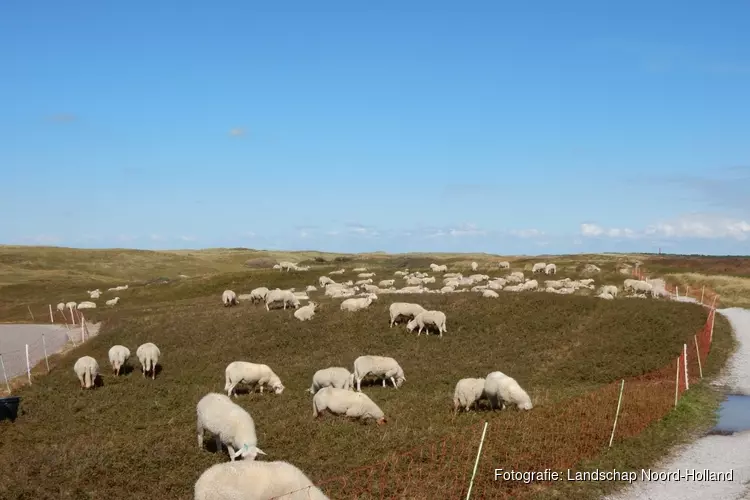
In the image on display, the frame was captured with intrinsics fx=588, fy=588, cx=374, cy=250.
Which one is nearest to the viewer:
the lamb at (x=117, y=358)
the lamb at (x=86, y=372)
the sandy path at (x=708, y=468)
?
the sandy path at (x=708, y=468)

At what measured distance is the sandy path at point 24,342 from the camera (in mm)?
34719

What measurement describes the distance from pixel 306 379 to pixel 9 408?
36.8 ft

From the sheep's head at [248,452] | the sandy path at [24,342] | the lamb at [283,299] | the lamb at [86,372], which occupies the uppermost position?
the lamb at [283,299]

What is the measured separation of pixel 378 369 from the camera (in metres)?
24.3

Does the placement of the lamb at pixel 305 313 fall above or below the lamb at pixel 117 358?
above

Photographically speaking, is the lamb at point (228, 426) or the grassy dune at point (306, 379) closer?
the grassy dune at point (306, 379)

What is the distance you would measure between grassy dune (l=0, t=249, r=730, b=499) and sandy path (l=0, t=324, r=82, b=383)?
283cm

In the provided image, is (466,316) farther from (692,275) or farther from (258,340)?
(692,275)

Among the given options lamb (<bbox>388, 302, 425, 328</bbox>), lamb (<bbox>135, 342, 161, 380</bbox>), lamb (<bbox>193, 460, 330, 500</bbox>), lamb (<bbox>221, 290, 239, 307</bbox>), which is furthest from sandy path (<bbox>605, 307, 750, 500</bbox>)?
lamb (<bbox>221, 290, 239, 307</bbox>)

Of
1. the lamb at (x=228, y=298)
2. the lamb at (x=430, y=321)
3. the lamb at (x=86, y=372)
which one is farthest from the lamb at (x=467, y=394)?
the lamb at (x=228, y=298)

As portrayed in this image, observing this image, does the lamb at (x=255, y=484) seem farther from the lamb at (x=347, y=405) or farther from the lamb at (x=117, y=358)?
the lamb at (x=117, y=358)

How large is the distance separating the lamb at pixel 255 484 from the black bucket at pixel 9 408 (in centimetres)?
1360

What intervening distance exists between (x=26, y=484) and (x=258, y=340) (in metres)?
21.3

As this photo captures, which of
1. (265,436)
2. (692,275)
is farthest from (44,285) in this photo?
(692,275)
